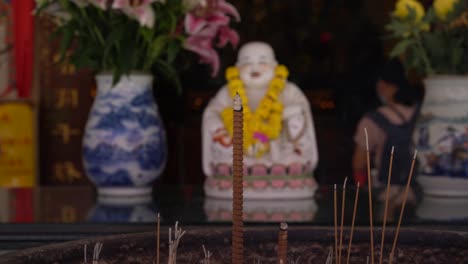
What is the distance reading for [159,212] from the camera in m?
1.65

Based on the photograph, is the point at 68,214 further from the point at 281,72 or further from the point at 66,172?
the point at 66,172

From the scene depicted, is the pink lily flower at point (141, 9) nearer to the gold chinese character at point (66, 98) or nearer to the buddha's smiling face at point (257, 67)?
the buddha's smiling face at point (257, 67)

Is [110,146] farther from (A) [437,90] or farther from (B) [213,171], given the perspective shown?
(A) [437,90]

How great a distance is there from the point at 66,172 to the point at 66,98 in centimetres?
36

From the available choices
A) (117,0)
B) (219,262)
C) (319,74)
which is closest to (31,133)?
(319,74)

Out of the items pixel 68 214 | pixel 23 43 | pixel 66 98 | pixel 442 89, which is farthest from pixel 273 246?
pixel 66 98

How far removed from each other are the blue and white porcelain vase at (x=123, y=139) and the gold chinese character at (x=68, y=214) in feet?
0.75

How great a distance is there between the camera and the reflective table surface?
1.40 meters

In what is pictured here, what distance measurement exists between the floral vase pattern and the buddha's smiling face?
362 millimetres

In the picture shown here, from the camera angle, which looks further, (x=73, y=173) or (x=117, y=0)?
(x=73, y=173)

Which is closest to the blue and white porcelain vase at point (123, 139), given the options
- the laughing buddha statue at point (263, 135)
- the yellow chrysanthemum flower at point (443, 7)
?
the laughing buddha statue at point (263, 135)

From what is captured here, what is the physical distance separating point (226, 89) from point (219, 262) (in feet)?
4.80

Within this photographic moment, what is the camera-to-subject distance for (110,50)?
1955 millimetres

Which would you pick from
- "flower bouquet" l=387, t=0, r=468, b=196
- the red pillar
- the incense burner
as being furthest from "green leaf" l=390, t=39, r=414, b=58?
the red pillar
